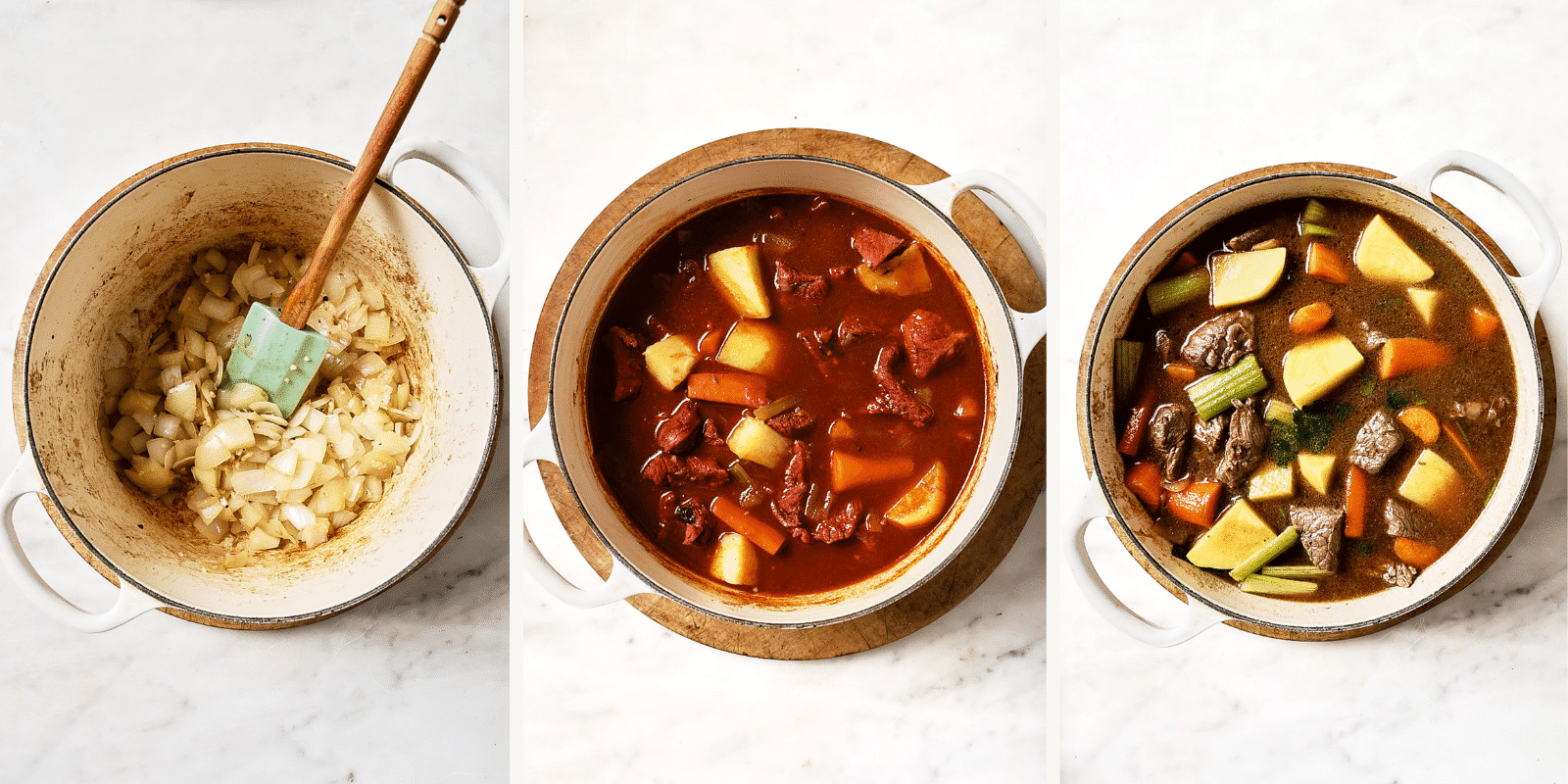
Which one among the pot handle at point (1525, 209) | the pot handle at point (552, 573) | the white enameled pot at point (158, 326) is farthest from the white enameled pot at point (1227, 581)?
the white enameled pot at point (158, 326)

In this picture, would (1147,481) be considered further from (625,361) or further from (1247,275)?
(625,361)

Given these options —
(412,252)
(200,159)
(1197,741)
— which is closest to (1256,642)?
(1197,741)

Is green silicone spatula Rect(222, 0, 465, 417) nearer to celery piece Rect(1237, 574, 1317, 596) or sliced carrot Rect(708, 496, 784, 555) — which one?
sliced carrot Rect(708, 496, 784, 555)

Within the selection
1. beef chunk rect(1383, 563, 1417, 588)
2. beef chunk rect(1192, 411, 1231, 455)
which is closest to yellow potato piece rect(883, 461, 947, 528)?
beef chunk rect(1192, 411, 1231, 455)

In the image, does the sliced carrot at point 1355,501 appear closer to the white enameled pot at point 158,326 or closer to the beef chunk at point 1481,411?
the beef chunk at point 1481,411

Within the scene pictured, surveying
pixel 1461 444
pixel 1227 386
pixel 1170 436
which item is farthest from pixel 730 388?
pixel 1461 444
